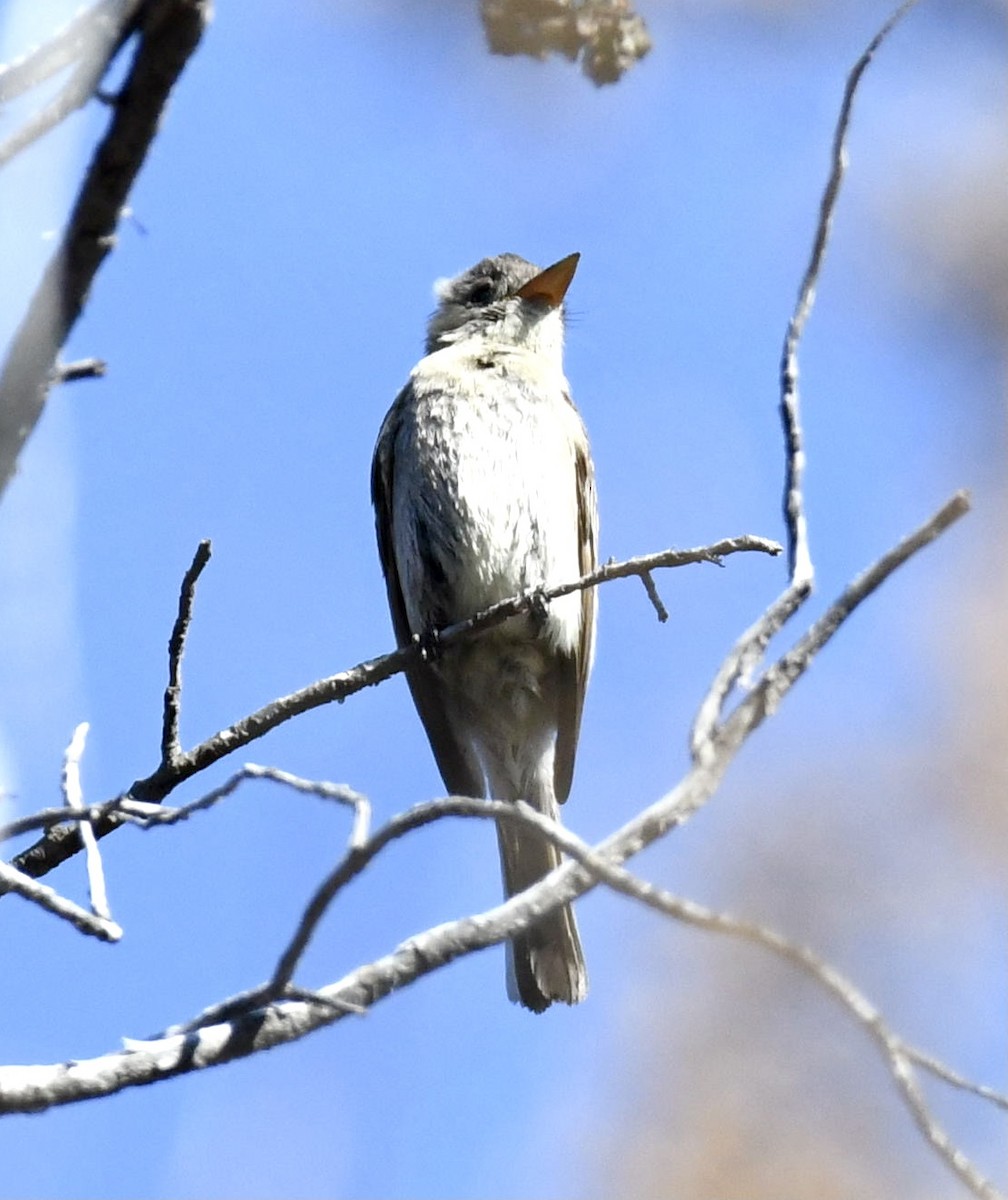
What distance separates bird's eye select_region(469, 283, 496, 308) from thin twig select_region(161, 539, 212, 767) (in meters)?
3.58

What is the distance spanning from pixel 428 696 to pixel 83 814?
345 cm

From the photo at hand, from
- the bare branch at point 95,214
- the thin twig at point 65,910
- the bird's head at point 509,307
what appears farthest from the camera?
the bird's head at point 509,307

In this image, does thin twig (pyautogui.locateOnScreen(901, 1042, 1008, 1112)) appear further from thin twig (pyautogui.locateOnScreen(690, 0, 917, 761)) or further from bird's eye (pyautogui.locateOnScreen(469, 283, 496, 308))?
bird's eye (pyautogui.locateOnScreen(469, 283, 496, 308))

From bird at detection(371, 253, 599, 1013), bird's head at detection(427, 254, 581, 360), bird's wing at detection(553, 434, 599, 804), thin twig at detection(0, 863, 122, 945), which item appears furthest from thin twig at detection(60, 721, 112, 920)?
bird's head at detection(427, 254, 581, 360)

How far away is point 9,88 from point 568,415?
4.43 meters

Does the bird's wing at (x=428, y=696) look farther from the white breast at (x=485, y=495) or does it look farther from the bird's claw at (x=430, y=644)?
the bird's claw at (x=430, y=644)

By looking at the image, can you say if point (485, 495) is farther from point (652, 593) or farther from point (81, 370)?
point (81, 370)

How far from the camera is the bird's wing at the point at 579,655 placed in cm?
587

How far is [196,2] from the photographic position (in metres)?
1.78

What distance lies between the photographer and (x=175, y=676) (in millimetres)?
3633

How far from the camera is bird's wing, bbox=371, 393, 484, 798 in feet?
19.4

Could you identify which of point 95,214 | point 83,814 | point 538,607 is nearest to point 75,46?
point 95,214

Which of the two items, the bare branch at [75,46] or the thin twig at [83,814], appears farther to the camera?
the thin twig at [83,814]

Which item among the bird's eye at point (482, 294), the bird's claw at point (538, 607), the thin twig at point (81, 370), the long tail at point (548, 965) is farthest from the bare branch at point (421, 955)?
the bird's eye at point (482, 294)
